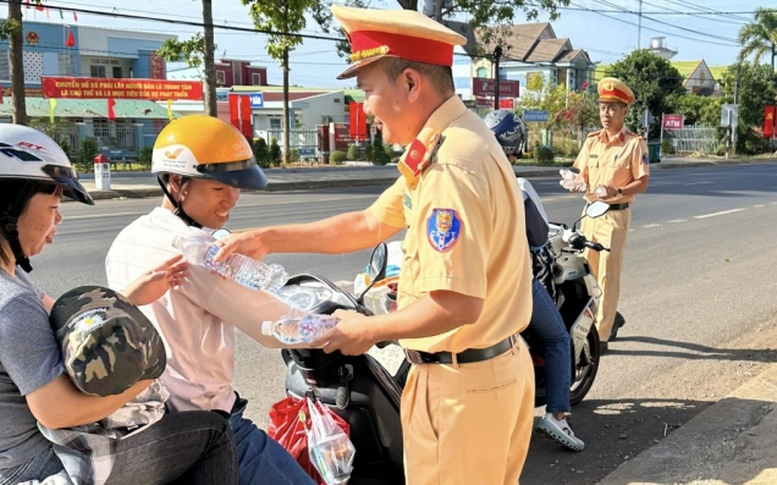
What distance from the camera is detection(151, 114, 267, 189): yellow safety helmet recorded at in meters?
2.33

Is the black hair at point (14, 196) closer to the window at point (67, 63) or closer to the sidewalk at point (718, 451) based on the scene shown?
the sidewalk at point (718, 451)

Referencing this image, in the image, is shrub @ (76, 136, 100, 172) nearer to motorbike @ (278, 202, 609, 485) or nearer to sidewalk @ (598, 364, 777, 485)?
sidewalk @ (598, 364, 777, 485)

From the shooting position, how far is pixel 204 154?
7.66 feet

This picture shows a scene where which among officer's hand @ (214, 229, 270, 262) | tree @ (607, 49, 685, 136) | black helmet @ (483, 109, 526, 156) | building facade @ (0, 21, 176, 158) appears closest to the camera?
officer's hand @ (214, 229, 270, 262)

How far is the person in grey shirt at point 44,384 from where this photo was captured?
5.51 ft

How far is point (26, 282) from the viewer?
1.89 meters

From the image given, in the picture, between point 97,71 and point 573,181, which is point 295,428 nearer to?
point 573,181

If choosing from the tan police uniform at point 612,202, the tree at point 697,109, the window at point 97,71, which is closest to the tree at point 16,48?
the tan police uniform at point 612,202

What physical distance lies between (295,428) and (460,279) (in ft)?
3.27

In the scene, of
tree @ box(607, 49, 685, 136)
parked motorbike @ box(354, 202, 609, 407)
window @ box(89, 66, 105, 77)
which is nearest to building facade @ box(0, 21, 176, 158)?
window @ box(89, 66, 105, 77)

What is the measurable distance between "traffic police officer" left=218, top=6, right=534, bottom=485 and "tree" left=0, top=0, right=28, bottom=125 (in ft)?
59.2

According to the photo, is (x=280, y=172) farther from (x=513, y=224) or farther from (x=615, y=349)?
(x=513, y=224)

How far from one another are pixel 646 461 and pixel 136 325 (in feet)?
9.98

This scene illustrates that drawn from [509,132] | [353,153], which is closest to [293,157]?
[353,153]
